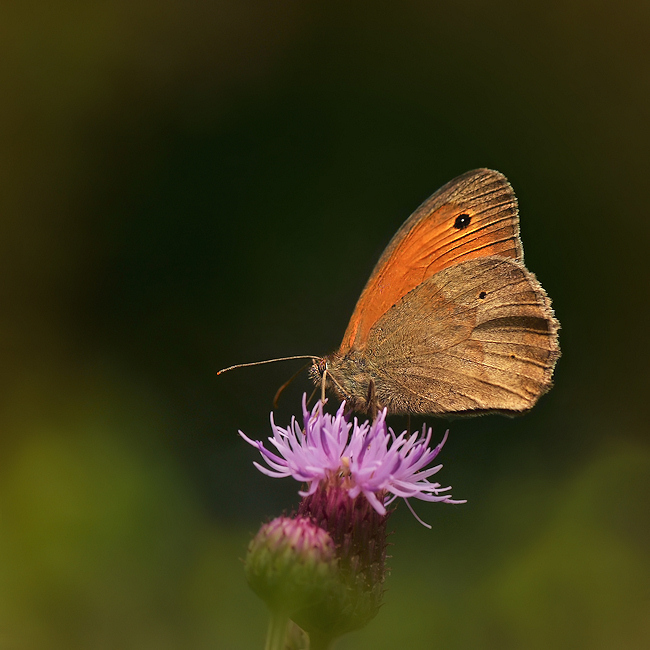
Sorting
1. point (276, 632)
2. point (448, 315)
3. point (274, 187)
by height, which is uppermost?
point (274, 187)

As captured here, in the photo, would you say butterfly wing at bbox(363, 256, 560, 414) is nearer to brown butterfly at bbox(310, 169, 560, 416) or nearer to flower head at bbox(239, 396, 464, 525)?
brown butterfly at bbox(310, 169, 560, 416)

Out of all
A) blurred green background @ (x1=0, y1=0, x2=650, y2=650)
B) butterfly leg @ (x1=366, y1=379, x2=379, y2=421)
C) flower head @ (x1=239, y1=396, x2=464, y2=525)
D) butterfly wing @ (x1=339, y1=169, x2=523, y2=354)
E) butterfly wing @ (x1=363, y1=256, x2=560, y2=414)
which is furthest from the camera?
blurred green background @ (x1=0, y1=0, x2=650, y2=650)

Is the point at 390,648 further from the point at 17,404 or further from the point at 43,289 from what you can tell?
the point at 43,289

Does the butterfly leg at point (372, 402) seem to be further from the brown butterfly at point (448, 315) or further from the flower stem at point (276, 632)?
the flower stem at point (276, 632)

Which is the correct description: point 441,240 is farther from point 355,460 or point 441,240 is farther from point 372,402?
point 355,460

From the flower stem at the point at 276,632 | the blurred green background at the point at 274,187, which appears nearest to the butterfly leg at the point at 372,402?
the flower stem at the point at 276,632

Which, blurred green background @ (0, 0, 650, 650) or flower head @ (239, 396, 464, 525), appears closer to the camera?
flower head @ (239, 396, 464, 525)

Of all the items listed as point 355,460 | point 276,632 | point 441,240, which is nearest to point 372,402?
point 355,460

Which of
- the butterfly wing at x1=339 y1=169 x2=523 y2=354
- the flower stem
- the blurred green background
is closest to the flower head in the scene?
the flower stem
